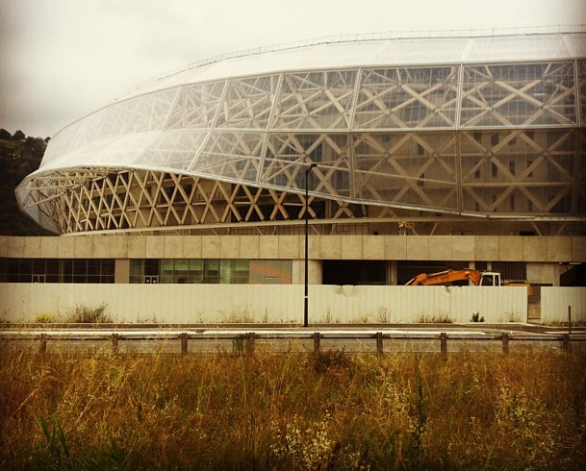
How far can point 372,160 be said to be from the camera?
125 ft

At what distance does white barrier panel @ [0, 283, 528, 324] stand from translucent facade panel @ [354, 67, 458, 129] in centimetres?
1113

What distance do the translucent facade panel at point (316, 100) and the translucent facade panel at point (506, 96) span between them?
703cm

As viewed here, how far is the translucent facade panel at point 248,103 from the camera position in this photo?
135ft

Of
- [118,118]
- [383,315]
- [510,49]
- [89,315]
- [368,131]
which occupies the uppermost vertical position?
[510,49]

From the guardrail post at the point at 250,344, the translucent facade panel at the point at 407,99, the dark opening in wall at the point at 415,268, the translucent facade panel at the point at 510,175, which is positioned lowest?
the guardrail post at the point at 250,344

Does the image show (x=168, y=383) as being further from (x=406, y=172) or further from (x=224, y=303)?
(x=406, y=172)

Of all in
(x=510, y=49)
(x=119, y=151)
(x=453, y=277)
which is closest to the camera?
(x=453, y=277)

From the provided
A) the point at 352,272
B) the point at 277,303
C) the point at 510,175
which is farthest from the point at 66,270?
the point at 510,175

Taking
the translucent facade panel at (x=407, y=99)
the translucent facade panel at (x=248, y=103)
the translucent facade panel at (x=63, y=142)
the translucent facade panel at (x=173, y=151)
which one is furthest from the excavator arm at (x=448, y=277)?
the translucent facade panel at (x=63, y=142)

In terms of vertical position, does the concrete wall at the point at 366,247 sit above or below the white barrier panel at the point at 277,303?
above

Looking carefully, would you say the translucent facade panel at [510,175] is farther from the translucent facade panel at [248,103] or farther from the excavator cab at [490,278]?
the translucent facade panel at [248,103]

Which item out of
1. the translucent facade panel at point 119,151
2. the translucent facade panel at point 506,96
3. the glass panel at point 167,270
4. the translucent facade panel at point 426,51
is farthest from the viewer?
the translucent facade panel at point 119,151

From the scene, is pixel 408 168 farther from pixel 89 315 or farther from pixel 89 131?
pixel 89 131

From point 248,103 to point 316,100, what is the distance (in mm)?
4860
